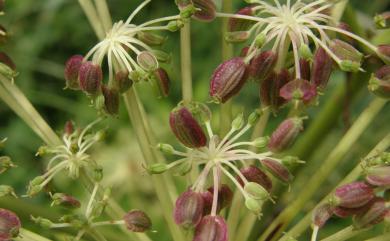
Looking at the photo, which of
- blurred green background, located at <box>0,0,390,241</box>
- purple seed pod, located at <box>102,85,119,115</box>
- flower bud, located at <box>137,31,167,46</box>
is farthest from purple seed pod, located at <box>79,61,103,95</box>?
blurred green background, located at <box>0,0,390,241</box>

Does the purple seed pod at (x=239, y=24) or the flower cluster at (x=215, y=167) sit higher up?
the purple seed pod at (x=239, y=24)

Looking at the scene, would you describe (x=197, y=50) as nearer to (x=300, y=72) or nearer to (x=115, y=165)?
(x=115, y=165)

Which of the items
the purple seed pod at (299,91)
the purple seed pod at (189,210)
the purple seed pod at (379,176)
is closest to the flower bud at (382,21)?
the purple seed pod at (299,91)

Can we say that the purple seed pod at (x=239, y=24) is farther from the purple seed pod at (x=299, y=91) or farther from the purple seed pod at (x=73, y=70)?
the purple seed pod at (x=73, y=70)

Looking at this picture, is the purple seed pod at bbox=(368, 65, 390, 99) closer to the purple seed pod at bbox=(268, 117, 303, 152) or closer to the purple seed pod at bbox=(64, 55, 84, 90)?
the purple seed pod at bbox=(268, 117, 303, 152)

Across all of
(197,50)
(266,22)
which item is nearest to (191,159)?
(266,22)
